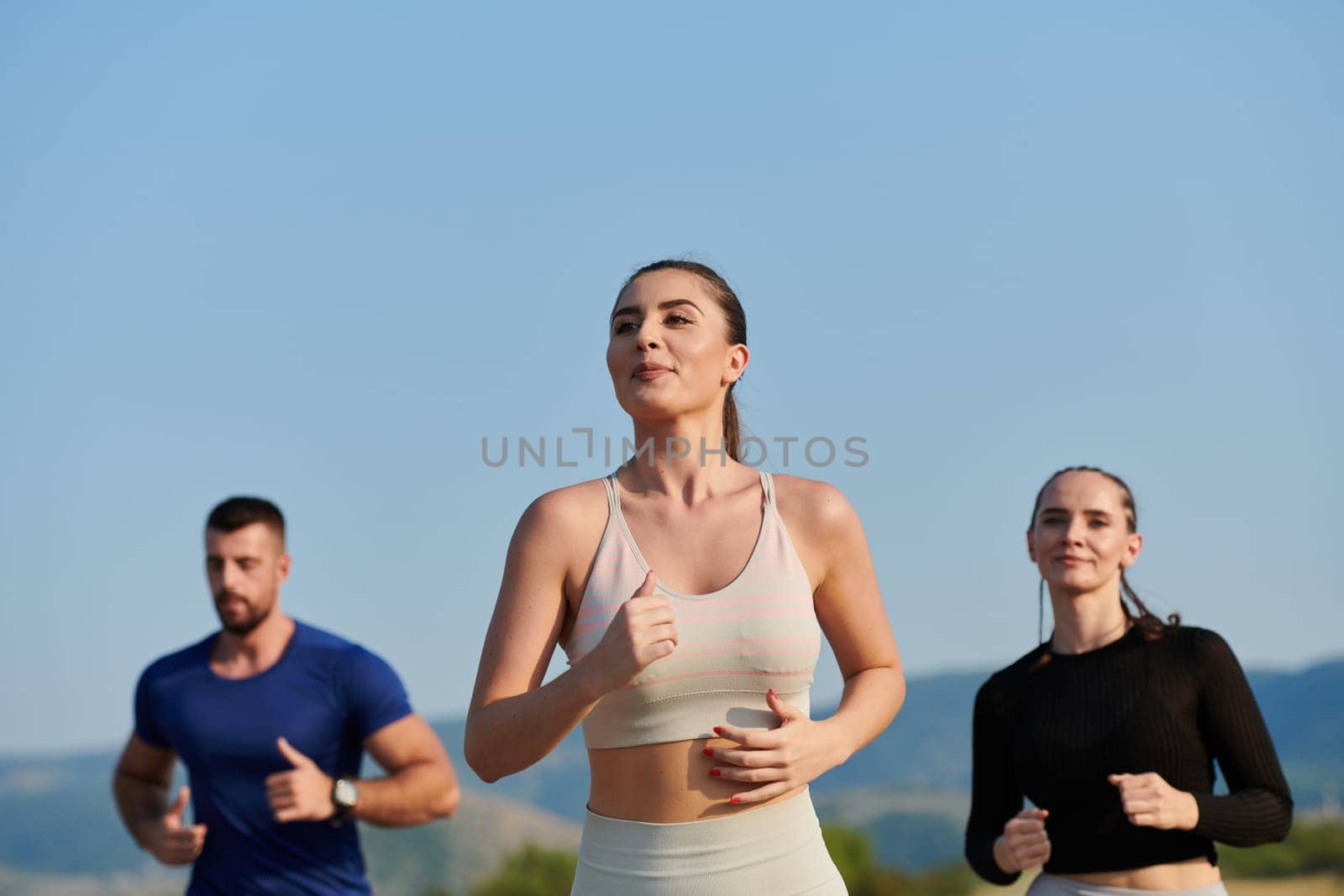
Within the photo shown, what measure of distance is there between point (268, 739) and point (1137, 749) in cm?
335

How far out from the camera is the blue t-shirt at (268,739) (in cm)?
593

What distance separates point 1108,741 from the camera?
4664 millimetres

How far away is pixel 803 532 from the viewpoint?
3.38 m

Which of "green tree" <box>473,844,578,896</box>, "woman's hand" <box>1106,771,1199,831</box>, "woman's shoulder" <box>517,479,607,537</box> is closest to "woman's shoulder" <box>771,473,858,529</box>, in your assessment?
"woman's shoulder" <box>517,479,607,537</box>

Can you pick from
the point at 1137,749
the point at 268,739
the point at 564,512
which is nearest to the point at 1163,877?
the point at 1137,749

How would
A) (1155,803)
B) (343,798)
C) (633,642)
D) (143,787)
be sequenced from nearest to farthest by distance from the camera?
(633,642) < (1155,803) < (343,798) < (143,787)

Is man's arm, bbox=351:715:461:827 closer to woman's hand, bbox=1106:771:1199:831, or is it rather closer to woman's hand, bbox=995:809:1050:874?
woman's hand, bbox=995:809:1050:874

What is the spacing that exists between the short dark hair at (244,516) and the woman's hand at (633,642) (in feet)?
12.8

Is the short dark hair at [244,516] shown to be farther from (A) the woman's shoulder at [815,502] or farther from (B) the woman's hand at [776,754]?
(B) the woman's hand at [776,754]

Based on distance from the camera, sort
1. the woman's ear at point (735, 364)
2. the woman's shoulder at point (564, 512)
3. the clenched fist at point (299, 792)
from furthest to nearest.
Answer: the clenched fist at point (299, 792) → the woman's ear at point (735, 364) → the woman's shoulder at point (564, 512)

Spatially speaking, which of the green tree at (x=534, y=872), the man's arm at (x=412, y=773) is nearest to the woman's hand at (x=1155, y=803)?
the man's arm at (x=412, y=773)

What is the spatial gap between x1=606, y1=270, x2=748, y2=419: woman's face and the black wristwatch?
10.2 feet

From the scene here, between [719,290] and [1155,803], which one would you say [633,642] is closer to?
[719,290]

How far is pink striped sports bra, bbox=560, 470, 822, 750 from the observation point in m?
3.15
